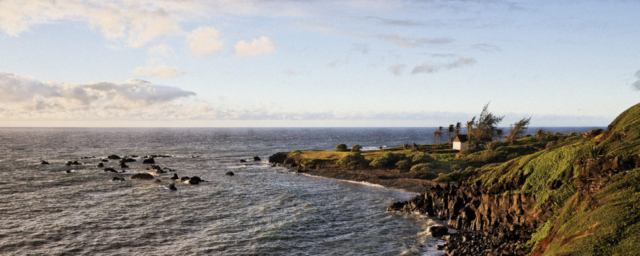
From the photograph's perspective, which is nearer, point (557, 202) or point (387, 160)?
point (557, 202)

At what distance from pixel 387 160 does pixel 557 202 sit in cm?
5090

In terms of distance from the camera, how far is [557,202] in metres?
27.8

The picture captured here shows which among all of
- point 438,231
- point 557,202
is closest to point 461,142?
point 438,231

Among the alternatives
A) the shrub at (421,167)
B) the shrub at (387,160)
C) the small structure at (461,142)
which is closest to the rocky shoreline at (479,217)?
the shrub at (421,167)

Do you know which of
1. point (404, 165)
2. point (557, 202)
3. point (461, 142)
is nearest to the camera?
point (557, 202)

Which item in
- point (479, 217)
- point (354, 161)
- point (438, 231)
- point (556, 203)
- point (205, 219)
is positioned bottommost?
point (205, 219)

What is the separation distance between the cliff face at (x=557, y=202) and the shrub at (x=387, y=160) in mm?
33727

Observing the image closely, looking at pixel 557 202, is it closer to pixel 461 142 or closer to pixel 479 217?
pixel 479 217

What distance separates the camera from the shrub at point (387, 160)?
3093 inches

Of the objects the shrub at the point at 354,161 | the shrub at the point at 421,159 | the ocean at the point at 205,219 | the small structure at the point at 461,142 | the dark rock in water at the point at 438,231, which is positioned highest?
the small structure at the point at 461,142

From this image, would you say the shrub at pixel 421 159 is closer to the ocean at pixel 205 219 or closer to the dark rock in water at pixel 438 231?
the ocean at pixel 205 219

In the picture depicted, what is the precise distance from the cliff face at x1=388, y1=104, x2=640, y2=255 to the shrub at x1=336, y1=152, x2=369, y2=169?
3786cm

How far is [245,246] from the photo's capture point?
3406 centimetres

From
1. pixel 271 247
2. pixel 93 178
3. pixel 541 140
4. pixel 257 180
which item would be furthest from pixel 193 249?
pixel 541 140
